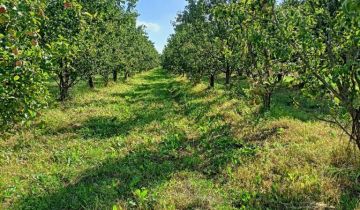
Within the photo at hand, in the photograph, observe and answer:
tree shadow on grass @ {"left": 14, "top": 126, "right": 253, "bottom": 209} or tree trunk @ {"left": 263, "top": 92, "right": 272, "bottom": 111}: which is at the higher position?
tree trunk @ {"left": 263, "top": 92, "right": 272, "bottom": 111}

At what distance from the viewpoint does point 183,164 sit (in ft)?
37.1

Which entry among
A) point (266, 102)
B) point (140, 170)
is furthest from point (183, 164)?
point (266, 102)

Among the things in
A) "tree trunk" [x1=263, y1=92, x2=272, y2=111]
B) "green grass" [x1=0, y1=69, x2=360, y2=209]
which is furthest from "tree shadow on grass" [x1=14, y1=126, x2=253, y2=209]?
"tree trunk" [x1=263, y1=92, x2=272, y2=111]

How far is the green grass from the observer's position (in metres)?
8.54

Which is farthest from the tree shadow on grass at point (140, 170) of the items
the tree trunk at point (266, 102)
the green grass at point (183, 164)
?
the tree trunk at point (266, 102)

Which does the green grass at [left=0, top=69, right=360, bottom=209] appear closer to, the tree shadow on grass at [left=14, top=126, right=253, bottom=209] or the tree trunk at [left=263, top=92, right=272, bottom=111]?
the tree shadow on grass at [left=14, top=126, right=253, bottom=209]

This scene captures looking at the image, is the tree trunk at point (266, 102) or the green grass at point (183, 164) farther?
the tree trunk at point (266, 102)

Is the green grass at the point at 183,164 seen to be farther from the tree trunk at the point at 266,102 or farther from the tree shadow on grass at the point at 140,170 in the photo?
the tree trunk at the point at 266,102

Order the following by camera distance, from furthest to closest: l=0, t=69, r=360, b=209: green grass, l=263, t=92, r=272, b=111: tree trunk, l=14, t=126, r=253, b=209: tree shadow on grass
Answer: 1. l=263, t=92, r=272, b=111: tree trunk
2. l=14, t=126, r=253, b=209: tree shadow on grass
3. l=0, t=69, r=360, b=209: green grass

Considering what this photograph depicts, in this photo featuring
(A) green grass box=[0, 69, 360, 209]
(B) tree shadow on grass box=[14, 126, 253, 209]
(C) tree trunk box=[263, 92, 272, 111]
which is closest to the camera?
(A) green grass box=[0, 69, 360, 209]

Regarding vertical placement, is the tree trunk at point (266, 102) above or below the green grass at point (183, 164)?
above

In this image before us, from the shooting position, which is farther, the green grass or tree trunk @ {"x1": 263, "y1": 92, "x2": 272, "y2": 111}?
tree trunk @ {"x1": 263, "y1": 92, "x2": 272, "y2": 111}

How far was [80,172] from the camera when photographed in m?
10.9

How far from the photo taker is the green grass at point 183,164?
28.0ft
